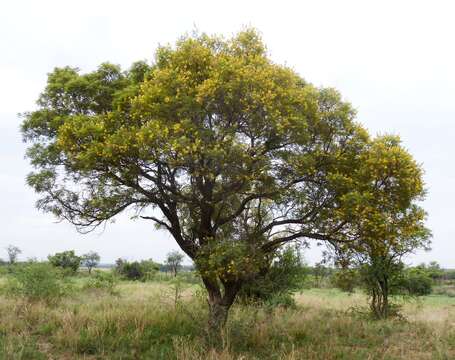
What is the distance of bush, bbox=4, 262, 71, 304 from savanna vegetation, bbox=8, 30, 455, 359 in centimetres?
238

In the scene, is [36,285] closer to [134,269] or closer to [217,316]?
[217,316]

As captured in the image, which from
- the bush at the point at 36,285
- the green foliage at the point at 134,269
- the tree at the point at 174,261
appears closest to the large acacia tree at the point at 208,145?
the bush at the point at 36,285

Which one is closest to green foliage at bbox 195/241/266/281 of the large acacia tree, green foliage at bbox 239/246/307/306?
the large acacia tree

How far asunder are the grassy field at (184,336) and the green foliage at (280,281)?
187 inches

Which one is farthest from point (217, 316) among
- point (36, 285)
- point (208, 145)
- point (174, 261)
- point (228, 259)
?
point (174, 261)

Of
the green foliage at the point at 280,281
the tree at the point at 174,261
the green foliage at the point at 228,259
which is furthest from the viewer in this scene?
the tree at the point at 174,261

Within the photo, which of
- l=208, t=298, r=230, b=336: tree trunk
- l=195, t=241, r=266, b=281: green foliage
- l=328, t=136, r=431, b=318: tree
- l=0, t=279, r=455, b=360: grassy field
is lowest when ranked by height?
l=0, t=279, r=455, b=360: grassy field

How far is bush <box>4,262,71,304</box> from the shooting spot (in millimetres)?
17766

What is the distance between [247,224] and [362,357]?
5360mm

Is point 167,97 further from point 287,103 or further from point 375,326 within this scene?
point 375,326

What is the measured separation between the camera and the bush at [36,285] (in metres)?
17.8

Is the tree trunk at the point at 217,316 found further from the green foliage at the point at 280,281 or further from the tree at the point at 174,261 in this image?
the tree at the point at 174,261

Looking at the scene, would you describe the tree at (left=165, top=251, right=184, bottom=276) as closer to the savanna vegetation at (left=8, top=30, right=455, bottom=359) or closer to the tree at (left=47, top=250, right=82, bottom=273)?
the tree at (left=47, top=250, right=82, bottom=273)

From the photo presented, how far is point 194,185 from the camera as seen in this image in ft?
41.1
